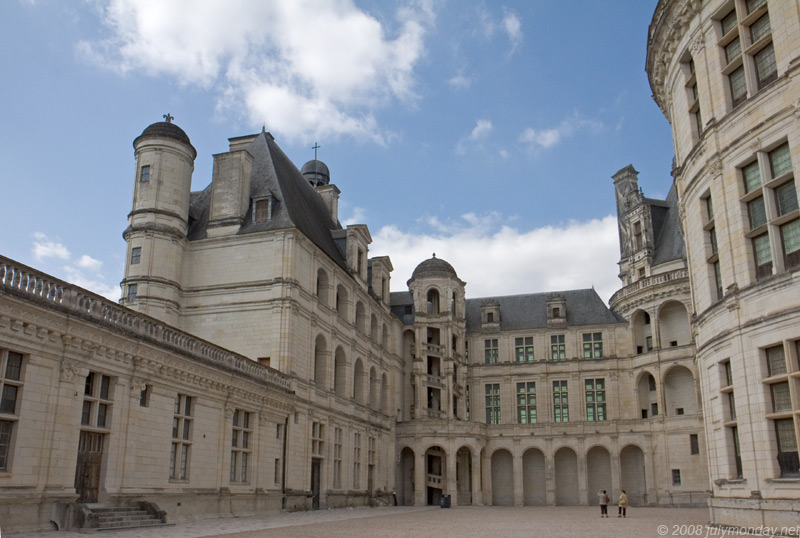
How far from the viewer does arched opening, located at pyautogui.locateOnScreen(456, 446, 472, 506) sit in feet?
144

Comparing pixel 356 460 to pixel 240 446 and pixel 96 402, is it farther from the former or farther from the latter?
pixel 96 402

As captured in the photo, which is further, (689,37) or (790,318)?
(689,37)

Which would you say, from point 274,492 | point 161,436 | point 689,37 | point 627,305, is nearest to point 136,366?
point 161,436

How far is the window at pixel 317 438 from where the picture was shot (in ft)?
95.4

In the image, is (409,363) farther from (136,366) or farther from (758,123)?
(758,123)

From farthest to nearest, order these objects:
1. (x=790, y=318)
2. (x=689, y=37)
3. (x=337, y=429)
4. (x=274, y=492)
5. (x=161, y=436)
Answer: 1. (x=337, y=429)
2. (x=274, y=492)
3. (x=161, y=436)
4. (x=689, y=37)
5. (x=790, y=318)

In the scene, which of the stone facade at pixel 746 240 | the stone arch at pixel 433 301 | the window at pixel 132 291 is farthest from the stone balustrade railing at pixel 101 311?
the stone arch at pixel 433 301

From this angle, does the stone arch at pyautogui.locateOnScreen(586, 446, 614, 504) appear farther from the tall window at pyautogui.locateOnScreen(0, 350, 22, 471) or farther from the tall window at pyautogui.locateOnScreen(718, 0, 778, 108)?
the tall window at pyautogui.locateOnScreen(0, 350, 22, 471)

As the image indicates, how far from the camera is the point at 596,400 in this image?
44656 mm

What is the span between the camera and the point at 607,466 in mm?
43469

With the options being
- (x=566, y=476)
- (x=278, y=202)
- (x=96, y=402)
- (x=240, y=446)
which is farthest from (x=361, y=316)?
(x=96, y=402)

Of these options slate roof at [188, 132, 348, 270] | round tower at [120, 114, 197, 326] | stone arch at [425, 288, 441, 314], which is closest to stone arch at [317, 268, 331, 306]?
slate roof at [188, 132, 348, 270]

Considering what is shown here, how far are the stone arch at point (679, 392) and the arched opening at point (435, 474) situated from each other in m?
12.9

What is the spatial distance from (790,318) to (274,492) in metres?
17.4
